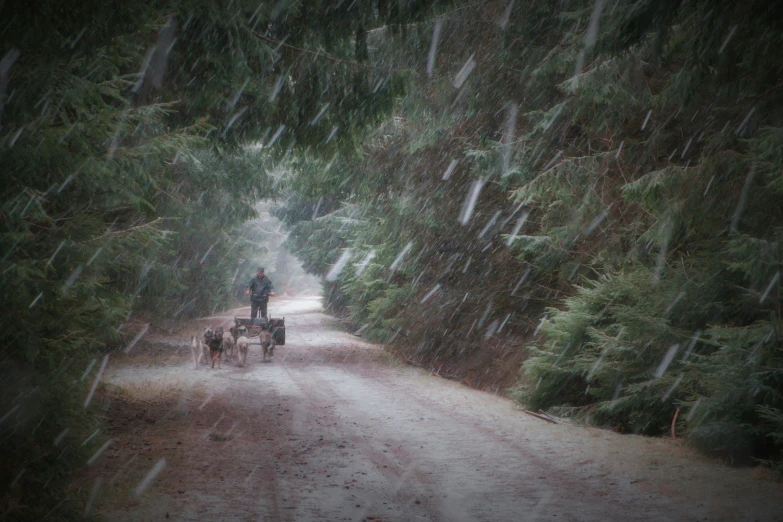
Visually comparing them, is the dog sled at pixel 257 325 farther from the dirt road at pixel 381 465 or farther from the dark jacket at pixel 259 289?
the dirt road at pixel 381 465

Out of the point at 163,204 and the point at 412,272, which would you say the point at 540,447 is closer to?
the point at 412,272

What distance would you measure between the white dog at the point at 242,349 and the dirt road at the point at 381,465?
3.42 meters

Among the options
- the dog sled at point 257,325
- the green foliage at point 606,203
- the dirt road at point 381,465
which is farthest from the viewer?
the dog sled at point 257,325

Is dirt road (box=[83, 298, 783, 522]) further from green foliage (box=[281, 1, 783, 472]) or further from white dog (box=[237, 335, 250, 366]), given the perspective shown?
white dog (box=[237, 335, 250, 366])

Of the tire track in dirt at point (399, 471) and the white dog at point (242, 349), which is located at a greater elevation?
the white dog at point (242, 349)

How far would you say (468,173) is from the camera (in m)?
15.0

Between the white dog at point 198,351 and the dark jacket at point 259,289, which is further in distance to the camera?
the dark jacket at point 259,289

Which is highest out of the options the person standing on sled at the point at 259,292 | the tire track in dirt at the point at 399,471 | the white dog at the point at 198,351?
the person standing on sled at the point at 259,292

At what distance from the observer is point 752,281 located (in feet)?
22.1

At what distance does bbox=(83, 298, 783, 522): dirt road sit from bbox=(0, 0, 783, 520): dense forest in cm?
72

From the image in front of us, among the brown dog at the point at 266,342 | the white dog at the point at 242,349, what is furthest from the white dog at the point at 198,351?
the brown dog at the point at 266,342

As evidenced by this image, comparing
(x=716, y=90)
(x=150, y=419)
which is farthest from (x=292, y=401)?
(x=716, y=90)

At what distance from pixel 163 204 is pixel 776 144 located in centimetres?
1337

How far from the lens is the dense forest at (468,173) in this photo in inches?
189
